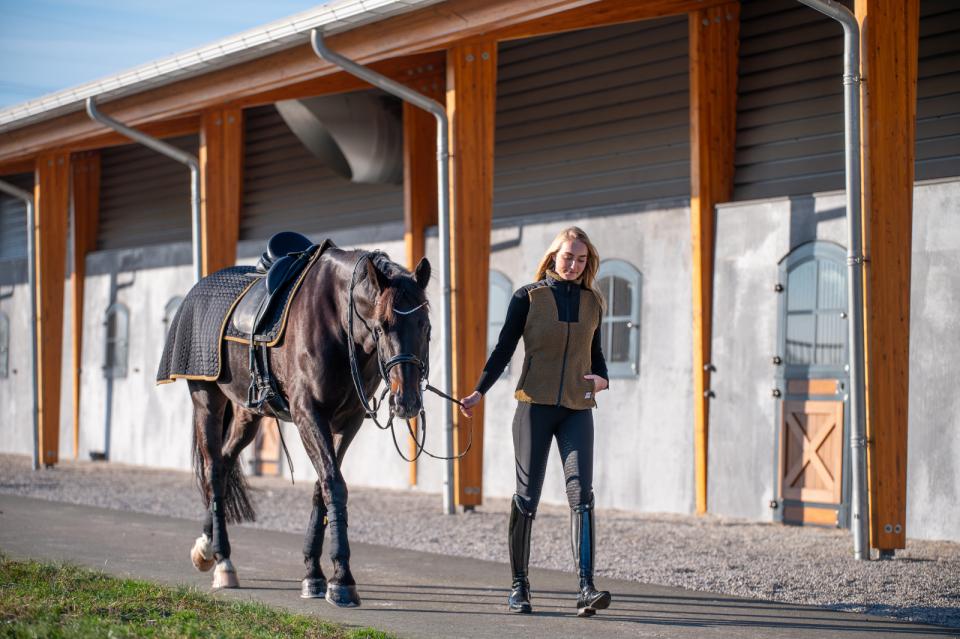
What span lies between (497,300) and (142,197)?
28.9 ft

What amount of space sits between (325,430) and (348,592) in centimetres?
87

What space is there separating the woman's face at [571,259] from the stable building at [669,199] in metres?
3.21

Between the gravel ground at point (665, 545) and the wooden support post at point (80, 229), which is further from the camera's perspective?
the wooden support post at point (80, 229)

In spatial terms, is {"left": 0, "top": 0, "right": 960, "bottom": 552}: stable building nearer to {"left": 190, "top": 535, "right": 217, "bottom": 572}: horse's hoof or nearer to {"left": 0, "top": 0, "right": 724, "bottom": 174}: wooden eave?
{"left": 0, "top": 0, "right": 724, "bottom": 174}: wooden eave

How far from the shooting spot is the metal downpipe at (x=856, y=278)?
8578mm

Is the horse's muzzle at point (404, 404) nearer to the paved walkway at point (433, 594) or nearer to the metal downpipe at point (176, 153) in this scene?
the paved walkway at point (433, 594)

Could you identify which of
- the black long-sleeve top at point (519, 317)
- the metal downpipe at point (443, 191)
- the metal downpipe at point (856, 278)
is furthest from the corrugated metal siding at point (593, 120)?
the black long-sleeve top at point (519, 317)

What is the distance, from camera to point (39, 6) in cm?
2044

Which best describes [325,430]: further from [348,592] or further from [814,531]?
[814,531]

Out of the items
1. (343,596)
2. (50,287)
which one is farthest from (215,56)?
(343,596)

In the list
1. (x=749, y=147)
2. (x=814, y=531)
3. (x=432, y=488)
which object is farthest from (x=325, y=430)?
(x=432, y=488)

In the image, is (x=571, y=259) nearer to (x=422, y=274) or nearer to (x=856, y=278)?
(x=422, y=274)

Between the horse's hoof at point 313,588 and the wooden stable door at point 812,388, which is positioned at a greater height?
the wooden stable door at point 812,388

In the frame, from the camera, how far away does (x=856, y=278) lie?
8586 mm
